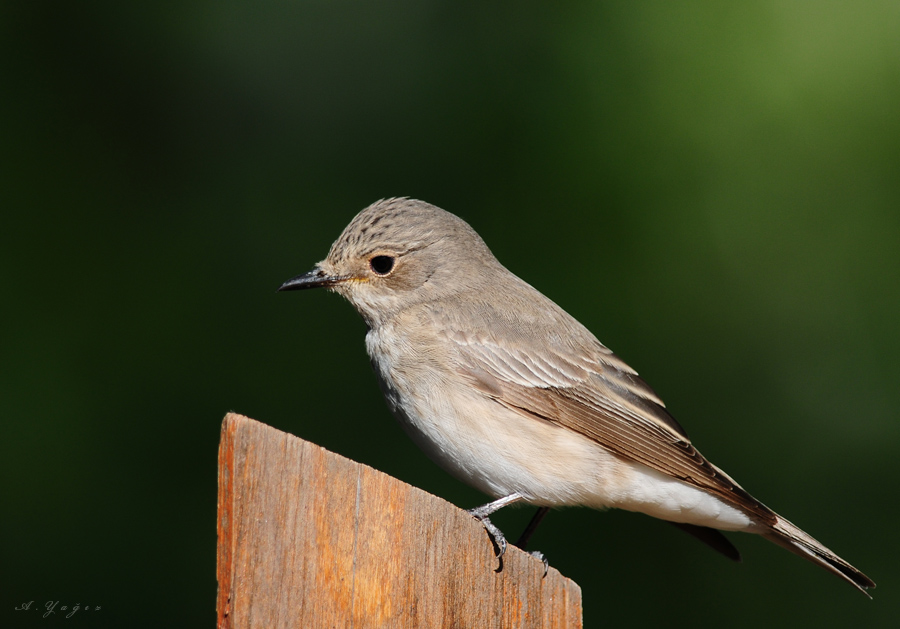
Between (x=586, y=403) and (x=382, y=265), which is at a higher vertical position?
(x=382, y=265)

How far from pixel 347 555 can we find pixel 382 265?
7.73ft

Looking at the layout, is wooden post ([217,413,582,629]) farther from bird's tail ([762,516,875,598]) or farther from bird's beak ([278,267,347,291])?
bird's beak ([278,267,347,291])

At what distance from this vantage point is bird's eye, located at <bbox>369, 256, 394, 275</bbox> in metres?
4.48

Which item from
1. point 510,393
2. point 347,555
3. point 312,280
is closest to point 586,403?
point 510,393

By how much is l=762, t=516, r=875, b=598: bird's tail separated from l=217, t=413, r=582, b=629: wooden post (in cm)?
182

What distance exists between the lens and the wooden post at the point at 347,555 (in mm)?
2104

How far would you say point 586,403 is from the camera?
14.1ft

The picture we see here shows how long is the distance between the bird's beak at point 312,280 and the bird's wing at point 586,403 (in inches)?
25.1

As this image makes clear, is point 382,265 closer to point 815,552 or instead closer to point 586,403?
point 586,403

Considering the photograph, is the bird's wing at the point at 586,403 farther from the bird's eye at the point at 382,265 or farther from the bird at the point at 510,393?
the bird's eye at the point at 382,265

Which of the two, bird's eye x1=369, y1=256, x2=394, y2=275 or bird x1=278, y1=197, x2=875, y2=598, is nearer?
bird x1=278, y1=197, x2=875, y2=598

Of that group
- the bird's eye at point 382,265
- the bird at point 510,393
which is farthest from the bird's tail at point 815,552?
the bird's eye at point 382,265

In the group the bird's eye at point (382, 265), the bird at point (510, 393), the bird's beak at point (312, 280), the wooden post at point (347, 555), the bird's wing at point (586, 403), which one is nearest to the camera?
the wooden post at point (347, 555)

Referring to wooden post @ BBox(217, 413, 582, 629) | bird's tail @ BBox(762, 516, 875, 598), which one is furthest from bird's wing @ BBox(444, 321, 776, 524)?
wooden post @ BBox(217, 413, 582, 629)
